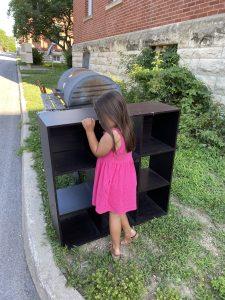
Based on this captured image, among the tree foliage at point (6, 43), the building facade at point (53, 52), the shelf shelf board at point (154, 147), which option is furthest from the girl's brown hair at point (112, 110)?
the tree foliage at point (6, 43)

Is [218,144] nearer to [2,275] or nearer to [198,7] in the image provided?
[198,7]

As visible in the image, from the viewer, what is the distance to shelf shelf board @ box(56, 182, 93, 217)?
2.76 metres

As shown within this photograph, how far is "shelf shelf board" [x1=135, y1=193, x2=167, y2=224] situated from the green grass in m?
0.07

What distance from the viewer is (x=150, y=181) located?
3.18m

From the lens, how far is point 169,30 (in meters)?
6.00

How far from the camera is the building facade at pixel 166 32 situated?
15.5 ft

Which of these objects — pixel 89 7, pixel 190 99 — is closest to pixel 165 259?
pixel 190 99

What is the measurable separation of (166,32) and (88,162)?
4.68m

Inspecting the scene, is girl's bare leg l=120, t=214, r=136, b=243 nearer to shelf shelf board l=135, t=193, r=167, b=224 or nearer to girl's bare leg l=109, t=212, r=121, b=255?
girl's bare leg l=109, t=212, r=121, b=255

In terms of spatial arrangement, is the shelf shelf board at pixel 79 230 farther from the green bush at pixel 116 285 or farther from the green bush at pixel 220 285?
the green bush at pixel 220 285

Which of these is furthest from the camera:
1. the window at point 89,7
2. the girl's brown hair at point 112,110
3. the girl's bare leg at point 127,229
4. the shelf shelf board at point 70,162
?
the window at point 89,7

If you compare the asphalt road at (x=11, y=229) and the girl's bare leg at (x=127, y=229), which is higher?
the girl's bare leg at (x=127, y=229)

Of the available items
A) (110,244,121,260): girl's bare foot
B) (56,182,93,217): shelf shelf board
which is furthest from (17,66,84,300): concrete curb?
(110,244,121,260): girl's bare foot

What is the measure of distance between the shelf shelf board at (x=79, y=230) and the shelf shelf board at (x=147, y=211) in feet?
1.69
